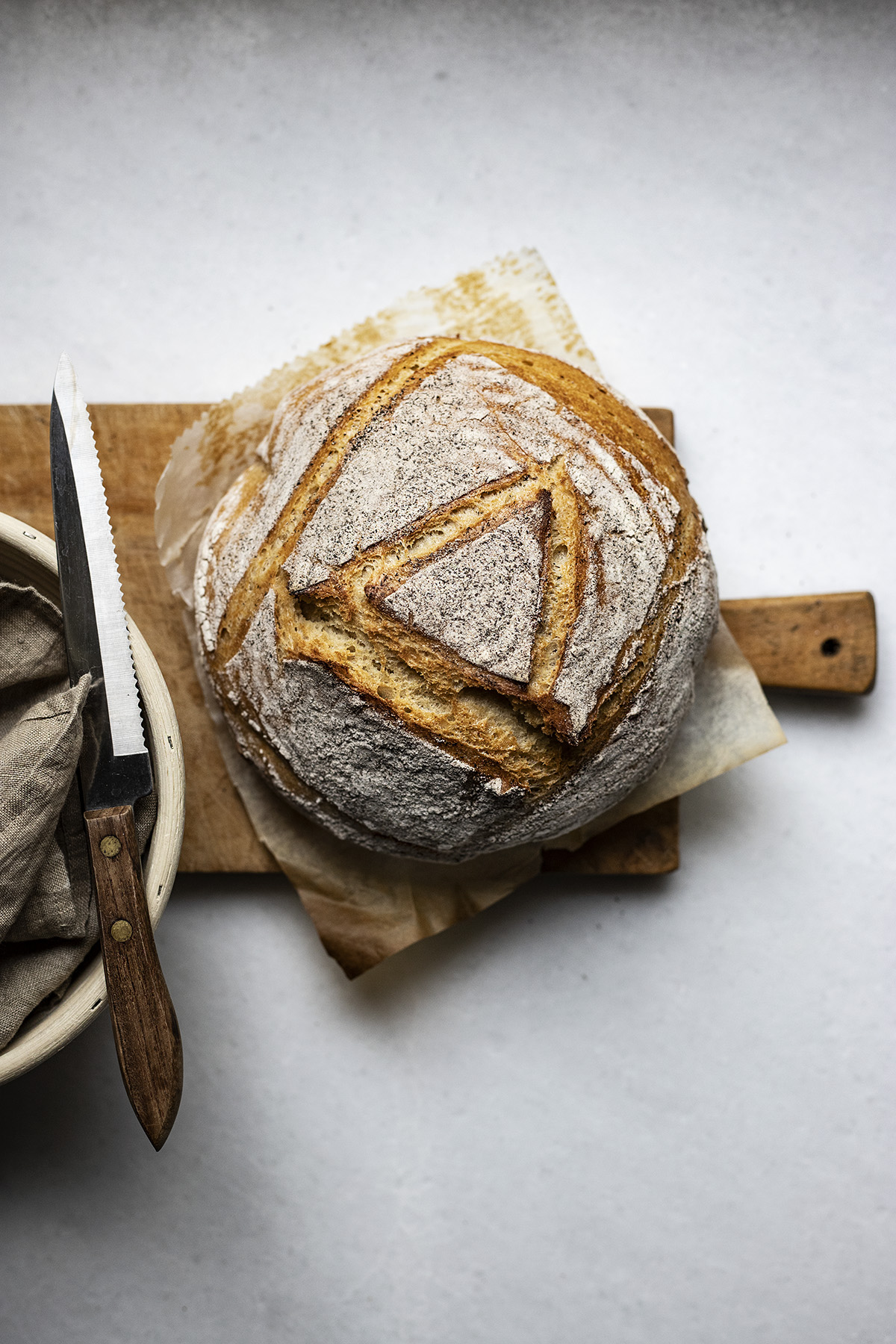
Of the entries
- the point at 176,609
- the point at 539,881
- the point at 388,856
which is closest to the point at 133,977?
the point at 388,856

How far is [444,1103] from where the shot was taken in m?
1.36

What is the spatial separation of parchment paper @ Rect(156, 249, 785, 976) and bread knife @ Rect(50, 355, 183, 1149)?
0.22 m

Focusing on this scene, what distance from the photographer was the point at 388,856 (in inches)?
48.4

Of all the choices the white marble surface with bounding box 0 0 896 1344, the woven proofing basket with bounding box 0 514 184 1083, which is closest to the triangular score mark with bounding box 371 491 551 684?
the woven proofing basket with bounding box 0 514 184 1083

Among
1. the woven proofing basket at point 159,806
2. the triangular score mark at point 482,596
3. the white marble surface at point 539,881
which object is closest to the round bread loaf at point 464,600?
the triangular score mark at point 482,596

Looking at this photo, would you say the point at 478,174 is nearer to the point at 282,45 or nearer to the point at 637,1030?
the point at 282,45

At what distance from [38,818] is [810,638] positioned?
40.7 inches

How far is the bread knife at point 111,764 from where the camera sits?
3.06ft

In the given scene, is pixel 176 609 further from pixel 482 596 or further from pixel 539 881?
pixel 539 881

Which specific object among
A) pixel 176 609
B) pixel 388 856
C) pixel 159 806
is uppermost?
pixel 176 609

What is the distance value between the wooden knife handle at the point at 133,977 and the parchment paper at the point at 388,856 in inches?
11.9

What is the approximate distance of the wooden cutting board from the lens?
1230 millimetres

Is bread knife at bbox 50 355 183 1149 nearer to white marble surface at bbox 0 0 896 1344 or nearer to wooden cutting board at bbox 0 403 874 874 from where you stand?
wooden cutting board at bbox 0 403 874 874

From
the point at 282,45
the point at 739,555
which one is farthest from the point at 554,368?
the point at 282,45
